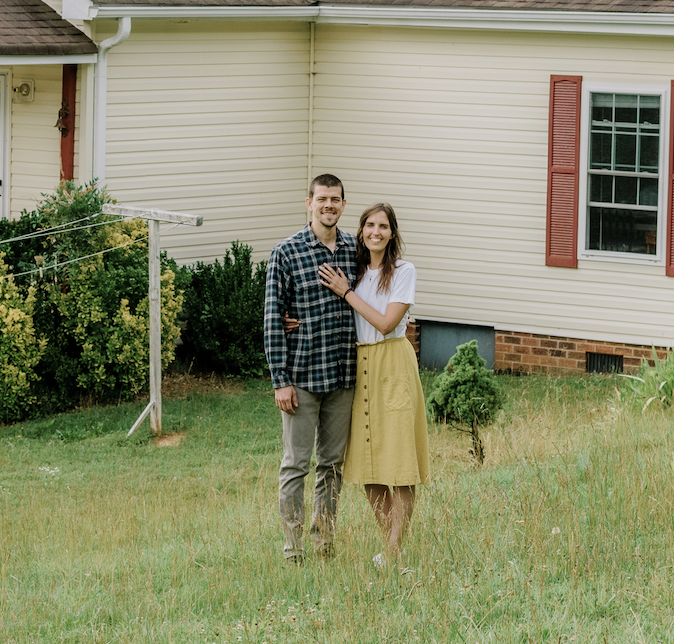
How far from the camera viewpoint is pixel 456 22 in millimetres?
11742

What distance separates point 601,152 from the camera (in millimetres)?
11398

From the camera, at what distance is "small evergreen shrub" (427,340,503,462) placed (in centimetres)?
830

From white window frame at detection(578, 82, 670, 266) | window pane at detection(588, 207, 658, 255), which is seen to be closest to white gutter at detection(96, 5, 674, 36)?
white window frame at detection(578, 82, 670, 266)

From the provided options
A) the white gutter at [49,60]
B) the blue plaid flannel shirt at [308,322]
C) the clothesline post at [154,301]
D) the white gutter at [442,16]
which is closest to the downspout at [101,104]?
the white gutter at [49,60]

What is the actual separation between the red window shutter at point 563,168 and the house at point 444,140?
2 centimetres

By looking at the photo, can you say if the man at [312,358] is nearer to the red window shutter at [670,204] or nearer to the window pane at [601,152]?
the red window shutter at [670,204]

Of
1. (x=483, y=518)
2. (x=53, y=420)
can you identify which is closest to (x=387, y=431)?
(x=483, y=518)

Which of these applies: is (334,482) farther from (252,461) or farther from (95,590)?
(252,461)

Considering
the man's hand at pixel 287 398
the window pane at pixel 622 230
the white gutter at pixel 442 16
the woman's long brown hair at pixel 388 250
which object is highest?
the white gutter at pixel 442 16

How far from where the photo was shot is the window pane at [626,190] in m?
11.3

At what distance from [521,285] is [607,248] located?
0.97 metres

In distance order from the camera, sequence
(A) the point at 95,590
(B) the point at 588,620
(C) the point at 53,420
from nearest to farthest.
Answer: (B) the point at 588,620
(A) the point at 95,590
(C) the point at 53,420

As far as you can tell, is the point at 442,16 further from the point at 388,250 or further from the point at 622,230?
the point at 388,250

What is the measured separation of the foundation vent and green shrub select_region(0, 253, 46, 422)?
211 inches
